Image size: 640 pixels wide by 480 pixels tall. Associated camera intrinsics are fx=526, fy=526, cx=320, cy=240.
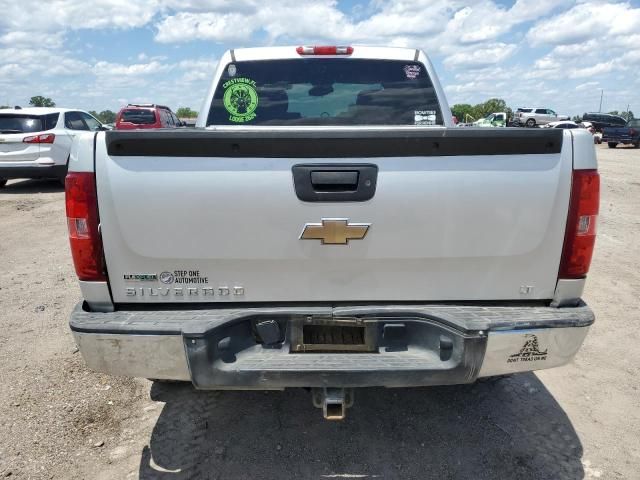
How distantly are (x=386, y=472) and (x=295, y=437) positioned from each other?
0.59m

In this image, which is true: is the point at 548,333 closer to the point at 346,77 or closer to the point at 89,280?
the point at 89,280

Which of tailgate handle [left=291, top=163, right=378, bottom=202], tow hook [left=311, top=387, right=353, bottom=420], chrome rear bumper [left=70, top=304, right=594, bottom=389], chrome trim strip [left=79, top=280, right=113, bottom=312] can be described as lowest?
tow hook [left=311, top=387, right=353, bottom=420]

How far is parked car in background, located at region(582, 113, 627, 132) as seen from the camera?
1411 inches

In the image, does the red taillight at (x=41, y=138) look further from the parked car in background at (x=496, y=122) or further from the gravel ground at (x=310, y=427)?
the parked car in background at (x=496, y=122)

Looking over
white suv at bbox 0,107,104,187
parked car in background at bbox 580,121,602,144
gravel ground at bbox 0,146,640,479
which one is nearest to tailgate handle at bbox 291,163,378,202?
gravel ground at bbox 0,146,640,479

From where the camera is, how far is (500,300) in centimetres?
254

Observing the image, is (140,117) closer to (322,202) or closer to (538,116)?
(322,202)

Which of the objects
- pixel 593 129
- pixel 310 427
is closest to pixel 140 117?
pixel 310 427

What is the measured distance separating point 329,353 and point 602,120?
40.0 metres

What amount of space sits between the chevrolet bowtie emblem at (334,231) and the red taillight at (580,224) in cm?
93

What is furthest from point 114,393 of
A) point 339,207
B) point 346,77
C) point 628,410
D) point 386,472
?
point 628,410

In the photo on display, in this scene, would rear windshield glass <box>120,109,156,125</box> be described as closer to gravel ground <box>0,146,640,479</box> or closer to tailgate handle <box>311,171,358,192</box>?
gravel ground <box>0,146,640,479</box>

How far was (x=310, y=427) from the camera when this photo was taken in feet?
10.5

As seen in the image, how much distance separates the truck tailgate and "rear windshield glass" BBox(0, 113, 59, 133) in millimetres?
10521
